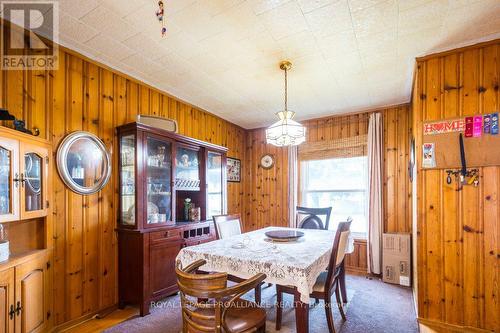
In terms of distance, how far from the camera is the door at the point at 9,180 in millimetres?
1697

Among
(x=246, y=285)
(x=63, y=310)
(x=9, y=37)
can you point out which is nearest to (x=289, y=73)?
(x=246, y=285)

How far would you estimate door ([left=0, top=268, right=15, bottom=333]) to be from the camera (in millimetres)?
1616

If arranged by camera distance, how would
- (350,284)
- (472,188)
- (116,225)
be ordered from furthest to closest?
(350,284) < (116,225) < (472,188)

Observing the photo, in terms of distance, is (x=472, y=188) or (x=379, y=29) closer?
(x=379, y=29)

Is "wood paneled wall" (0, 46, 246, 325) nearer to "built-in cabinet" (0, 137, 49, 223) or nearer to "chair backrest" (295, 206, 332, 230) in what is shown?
"built-in cabinet" (0, 137, 49, 223)

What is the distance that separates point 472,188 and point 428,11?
1.50 meters

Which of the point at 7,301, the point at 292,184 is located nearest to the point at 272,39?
the point at 7,301

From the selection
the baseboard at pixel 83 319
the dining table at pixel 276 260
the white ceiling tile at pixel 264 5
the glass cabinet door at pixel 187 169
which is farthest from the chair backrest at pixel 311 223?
the white ceiling tile at pixel 264 5

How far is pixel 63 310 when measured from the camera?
7.50 feet

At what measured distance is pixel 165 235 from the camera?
2848 millimetres

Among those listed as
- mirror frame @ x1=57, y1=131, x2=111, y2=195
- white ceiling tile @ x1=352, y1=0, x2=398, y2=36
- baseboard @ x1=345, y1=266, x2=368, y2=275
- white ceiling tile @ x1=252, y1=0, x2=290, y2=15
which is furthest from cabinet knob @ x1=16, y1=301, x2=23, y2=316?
baseboard @ x1=345, y1=266, x2=368, y2=275

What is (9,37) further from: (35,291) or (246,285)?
(246,285)

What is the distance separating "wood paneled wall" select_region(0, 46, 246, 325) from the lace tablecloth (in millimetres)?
1061

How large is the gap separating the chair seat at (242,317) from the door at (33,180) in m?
1.43
